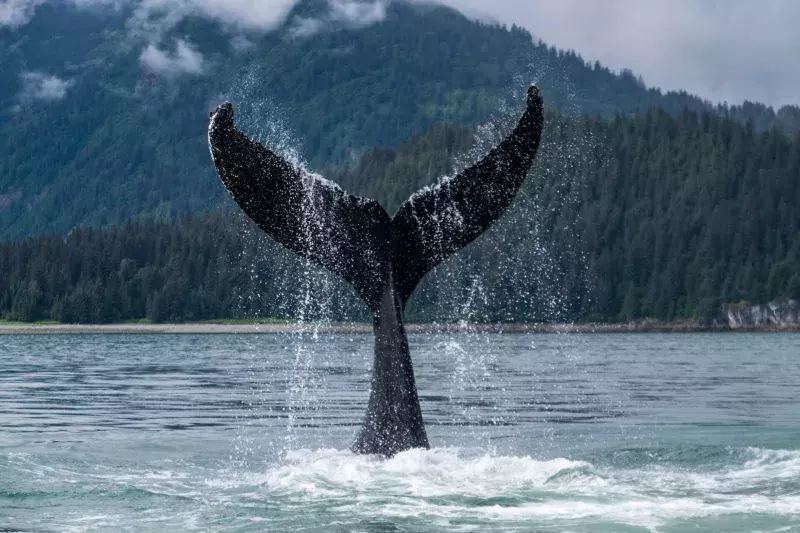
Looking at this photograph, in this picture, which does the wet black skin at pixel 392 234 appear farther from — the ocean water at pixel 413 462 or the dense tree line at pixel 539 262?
the dense tree line at pixel 539 262

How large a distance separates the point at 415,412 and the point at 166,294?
160m

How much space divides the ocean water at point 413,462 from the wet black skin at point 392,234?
0.76 meters

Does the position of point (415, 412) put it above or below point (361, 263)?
below

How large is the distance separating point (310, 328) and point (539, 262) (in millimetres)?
46586

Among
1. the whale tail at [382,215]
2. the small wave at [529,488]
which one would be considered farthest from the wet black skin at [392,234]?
the small wave at [529,488]

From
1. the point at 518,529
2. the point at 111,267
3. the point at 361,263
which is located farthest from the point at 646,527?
the point at 111,267

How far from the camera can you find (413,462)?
13.4 m

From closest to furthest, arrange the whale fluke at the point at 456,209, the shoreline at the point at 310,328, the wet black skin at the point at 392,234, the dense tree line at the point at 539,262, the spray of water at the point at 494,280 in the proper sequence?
the wet black skin at the point at 392,234 → the whale fluke at the point at 456,209 → the shoreline at the point at 310,328 → the spray of water at the point at 494,280 → the dense tree line at the point at 539,262

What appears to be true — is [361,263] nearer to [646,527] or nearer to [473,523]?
[473,523]

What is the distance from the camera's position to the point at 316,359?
5444 cm

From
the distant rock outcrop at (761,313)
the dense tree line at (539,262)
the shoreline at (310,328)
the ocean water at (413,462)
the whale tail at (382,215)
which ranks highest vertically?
the dense tree line at (539,262)

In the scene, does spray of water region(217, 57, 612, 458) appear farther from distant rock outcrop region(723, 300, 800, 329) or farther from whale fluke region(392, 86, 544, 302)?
whale fluke region(392, 86, 544, 302)

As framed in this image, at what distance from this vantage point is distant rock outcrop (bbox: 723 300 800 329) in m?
160

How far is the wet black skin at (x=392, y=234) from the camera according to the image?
12.6 metres
